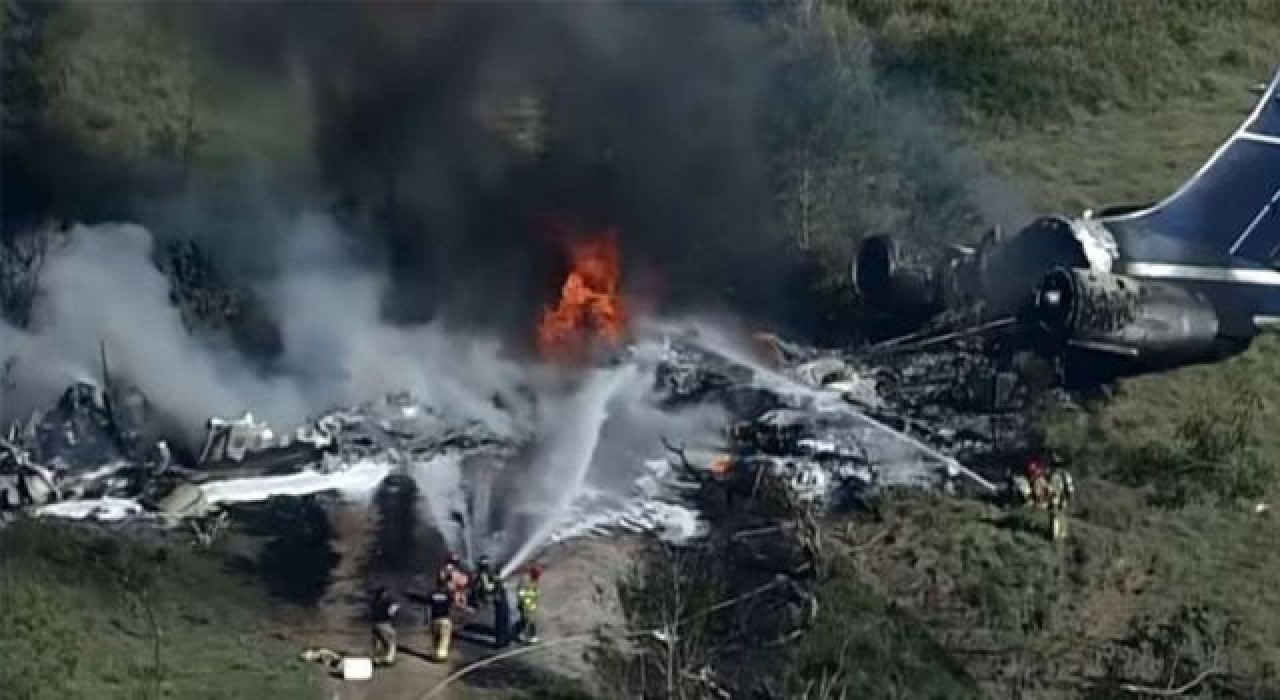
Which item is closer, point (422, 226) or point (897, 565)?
point (897, 565)

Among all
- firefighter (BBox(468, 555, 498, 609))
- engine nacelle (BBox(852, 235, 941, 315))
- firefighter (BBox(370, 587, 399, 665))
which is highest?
engine nacelle (BBox(852, 235, 941, 315))

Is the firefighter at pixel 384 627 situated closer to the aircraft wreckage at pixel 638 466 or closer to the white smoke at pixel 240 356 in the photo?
the aircraft wreckage at pixel 638 466

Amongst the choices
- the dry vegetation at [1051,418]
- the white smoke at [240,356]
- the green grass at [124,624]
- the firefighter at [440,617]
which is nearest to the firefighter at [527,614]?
the firefighter at [440,617]

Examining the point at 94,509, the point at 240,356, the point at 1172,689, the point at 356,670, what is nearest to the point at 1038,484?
the point at 1172,689

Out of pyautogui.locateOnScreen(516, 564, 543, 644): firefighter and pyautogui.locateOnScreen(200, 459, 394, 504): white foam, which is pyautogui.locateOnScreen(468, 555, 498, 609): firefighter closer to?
pyautogui.locateOnScreen(516, 564, 543, 644): firefighter

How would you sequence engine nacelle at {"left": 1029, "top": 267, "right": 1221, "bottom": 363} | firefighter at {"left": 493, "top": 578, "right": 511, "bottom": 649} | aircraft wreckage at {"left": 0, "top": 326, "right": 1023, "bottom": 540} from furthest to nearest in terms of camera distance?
engine nacelle at {"left": 1029, "top": 267, "right": 1221, "bottom": 363} → aircraft wreckage at {"left": 0, "top": 326, "right": 1023, "bottom": 540} → firefighter at {"left": 493, "top": 578, "right": 511, "bottom": 649}

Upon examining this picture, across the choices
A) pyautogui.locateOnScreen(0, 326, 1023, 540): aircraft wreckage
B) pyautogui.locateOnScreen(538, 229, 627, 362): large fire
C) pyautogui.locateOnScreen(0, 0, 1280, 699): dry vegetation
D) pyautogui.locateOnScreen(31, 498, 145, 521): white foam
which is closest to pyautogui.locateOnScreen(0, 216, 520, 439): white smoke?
pyautogui.locateOnScreen(0, 326, 1023, 540): aircraft wreckage

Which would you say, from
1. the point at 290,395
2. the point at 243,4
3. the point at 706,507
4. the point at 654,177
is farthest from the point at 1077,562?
the point at 243,4

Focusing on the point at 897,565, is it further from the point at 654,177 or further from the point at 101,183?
the point at 101,183
